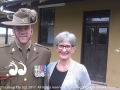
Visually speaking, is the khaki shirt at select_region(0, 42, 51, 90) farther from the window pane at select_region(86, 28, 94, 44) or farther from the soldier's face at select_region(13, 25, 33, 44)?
the window pane at select_region(86, 28, 94, 44)

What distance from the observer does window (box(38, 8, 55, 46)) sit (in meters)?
8.15

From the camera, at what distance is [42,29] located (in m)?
8.53

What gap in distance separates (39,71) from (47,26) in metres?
5.90

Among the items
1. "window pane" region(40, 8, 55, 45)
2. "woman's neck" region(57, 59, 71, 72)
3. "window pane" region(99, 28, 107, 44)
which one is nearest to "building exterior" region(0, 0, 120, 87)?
"window pane" region(99, 28, 107, 44)

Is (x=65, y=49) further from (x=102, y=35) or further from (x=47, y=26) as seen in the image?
(x=47, y=26)

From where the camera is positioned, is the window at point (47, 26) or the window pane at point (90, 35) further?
the window at point (47, 26)

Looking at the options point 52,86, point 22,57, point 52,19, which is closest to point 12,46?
point 22,57

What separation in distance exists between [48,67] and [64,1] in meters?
4.81

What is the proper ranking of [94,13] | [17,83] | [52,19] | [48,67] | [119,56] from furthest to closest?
[52,19] → [94,13] → [119,56] → [48,67] → [17,83]

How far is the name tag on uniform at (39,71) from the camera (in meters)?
2.50

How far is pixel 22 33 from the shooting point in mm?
2385

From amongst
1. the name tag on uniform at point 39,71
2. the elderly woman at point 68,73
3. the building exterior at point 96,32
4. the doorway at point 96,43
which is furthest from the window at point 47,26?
the elderly woman at point 68,73

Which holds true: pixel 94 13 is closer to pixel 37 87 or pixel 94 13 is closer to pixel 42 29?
pixel 42 29

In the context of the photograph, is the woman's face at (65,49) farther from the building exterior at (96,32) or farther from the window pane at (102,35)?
the window pane at (102,35)
